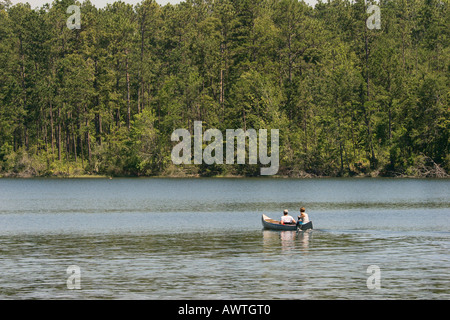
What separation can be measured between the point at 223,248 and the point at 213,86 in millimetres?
109672

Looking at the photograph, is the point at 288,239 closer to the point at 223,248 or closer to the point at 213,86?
the point at 223,248

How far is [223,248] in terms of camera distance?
4156 centimetres

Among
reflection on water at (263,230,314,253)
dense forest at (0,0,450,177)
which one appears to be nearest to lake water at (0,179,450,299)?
reflection on water at (263,230,314,253)

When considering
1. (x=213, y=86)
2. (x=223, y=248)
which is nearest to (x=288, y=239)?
(x=223, y=248)

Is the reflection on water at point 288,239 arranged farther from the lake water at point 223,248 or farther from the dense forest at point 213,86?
the dense forest at point 213,86

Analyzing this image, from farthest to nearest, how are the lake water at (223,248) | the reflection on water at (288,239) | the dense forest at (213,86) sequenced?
the dense forest at (213,86), the reflection on water at (288,239), the lake water at (223,248)

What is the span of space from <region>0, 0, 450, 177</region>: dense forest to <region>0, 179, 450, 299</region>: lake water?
46939 millimetres

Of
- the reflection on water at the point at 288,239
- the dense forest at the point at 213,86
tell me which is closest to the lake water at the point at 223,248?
the reflection on water at the point at 288,239

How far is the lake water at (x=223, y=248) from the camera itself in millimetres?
29500

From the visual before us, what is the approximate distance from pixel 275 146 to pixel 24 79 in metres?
50.3

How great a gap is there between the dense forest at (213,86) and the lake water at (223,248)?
46939 millimetres

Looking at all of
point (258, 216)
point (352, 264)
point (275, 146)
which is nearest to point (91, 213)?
point (258, 216)

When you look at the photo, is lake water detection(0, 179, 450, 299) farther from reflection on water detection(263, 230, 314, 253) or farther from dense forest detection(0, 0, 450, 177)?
dense forest detection(0, 0, 450, 177)

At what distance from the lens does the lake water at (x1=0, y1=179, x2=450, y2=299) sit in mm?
29500
